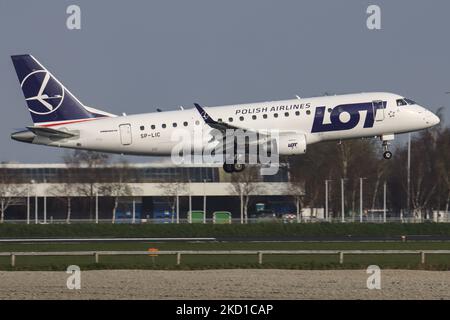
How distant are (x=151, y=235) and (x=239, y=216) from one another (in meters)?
40.9

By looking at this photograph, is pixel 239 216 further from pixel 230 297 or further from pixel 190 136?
pixel 230 297

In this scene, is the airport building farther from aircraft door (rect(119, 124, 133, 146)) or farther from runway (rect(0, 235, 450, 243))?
aircraft door (rect(119, 124, 133, 146))

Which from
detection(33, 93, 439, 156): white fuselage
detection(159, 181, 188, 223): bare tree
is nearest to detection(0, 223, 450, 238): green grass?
detection(33, 93, 439, 156): white fuselage

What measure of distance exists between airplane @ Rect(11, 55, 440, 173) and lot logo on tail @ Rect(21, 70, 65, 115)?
5.45ft

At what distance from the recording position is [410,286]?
4381 centimetres

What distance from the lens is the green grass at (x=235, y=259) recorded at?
52719 mm

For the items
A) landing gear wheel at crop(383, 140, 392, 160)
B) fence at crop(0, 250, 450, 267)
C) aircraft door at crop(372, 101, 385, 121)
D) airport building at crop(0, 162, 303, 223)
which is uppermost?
aircraft door at crop(372, 101, 385, 121)

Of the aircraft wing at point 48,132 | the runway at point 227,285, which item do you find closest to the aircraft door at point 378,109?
the runway at point 227,285

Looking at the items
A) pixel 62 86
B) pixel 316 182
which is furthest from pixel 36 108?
pixel 316 182

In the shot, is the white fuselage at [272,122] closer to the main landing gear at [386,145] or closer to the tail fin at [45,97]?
the main landing gear at [386,145]

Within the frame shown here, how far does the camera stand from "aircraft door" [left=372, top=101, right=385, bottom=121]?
6444 cm

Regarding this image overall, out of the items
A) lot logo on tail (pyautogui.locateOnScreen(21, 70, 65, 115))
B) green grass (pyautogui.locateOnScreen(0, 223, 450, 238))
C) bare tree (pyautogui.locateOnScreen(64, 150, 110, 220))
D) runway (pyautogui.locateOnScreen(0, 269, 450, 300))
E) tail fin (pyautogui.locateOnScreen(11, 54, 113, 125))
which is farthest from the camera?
bare tree (pyautogui.locateOnScreen(64, 150, 110, 220))

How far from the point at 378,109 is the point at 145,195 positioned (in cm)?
6005

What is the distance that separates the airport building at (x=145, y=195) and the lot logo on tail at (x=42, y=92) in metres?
39.8
